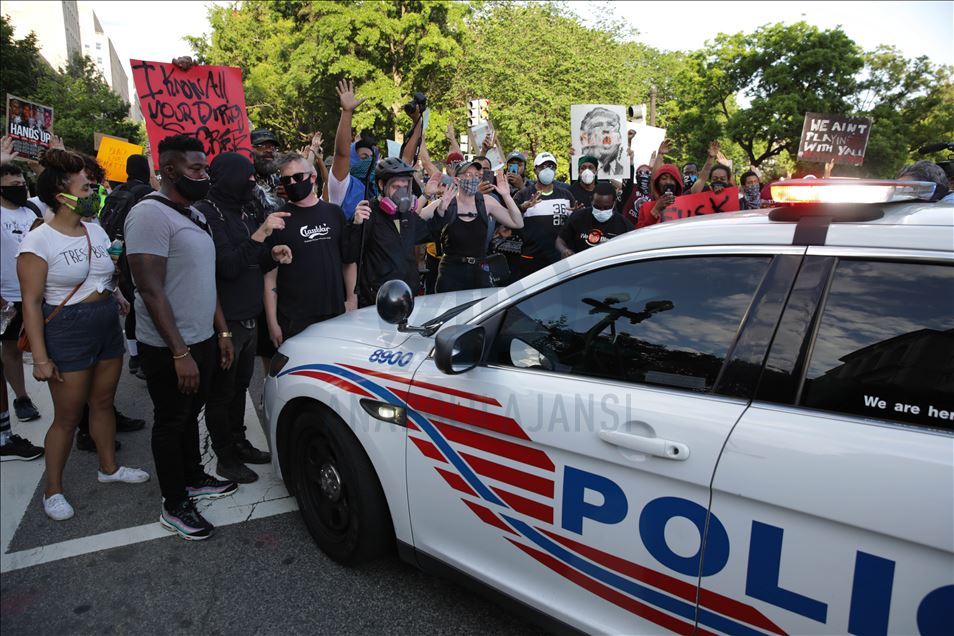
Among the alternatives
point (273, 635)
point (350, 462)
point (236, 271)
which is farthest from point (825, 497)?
point (236, 271)

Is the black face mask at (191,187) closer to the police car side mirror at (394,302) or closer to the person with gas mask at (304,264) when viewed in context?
the person with gas mask at (304,264)

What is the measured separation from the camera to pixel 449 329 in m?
2.23

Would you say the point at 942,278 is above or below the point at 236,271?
above

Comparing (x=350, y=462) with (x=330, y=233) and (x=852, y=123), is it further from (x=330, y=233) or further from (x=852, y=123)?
(x=852, y=123)

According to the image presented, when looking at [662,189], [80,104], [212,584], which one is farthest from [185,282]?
[80,104]

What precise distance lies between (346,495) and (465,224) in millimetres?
2983

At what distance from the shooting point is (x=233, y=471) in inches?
147

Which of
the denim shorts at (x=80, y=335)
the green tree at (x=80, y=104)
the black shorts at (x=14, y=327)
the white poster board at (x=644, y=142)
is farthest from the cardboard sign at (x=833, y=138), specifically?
the green tree at (x=80, y=104)

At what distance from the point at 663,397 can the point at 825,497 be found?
488 millimetres

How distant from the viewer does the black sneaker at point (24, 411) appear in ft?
15.2

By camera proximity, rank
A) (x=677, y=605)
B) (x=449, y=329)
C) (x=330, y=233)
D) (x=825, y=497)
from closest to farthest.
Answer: (x=825, y=497) → (x=677, y=605) → (x=449, y=329) → (x=330, y=233)

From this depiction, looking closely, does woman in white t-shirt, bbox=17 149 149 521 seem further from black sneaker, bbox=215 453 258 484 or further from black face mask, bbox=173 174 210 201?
black sneaker, bbox=215 453 258 484

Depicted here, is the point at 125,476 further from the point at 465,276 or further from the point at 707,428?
the point at 707,428

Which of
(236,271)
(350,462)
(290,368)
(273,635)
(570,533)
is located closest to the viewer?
(570,533)
